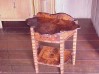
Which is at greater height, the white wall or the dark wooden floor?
the white wall

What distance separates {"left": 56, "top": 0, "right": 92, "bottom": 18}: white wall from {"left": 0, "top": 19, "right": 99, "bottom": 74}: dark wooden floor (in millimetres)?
169

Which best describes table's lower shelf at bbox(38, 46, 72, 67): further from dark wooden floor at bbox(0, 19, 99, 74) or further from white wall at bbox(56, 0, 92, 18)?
white wall at bbox(56, 0, 92, 18)

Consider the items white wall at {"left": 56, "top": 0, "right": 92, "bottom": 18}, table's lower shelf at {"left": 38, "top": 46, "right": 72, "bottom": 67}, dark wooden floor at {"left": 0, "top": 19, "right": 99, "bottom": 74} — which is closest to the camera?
table's lower shelf at {"left": 38, "top": 46, "right": 72, "bottom": 67}

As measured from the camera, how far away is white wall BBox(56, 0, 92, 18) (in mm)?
3174

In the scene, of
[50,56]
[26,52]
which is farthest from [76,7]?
[50,56]

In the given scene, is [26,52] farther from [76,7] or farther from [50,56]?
[76,7]

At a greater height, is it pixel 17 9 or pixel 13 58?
pixel 17 9

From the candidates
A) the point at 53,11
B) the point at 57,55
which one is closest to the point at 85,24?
the point at 53,11

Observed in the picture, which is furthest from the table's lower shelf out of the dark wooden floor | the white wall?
the white wall

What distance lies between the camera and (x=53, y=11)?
2850 mm

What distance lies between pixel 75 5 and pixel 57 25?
130cm

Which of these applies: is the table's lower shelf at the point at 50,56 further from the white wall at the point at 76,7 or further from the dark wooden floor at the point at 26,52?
the white wall at the point at 76,7

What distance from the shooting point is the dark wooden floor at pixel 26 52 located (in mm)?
2240

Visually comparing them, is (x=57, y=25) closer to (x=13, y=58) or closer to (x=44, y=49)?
(x=44, y=49)
